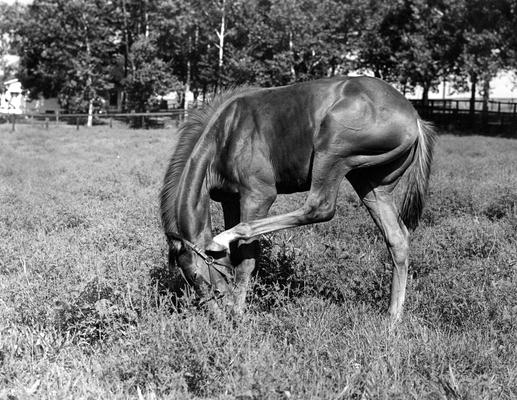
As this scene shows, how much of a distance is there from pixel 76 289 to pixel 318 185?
2.04 metres

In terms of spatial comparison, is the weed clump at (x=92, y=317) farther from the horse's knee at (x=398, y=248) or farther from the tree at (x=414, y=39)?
the tree at (x=414, y=39)

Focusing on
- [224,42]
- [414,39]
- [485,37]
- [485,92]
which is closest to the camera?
[485,37]

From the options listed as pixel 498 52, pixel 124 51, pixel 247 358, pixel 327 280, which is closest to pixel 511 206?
pixel 327 280

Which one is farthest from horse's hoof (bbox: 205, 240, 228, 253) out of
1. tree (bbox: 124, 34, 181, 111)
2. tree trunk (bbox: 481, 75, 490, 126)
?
tree (bbox: 124, 34, 181, 111)

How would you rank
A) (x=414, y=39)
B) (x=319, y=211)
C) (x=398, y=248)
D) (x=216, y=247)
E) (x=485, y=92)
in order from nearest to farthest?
(x=216, y=247), (x=319, y=211), (x=398, y=248), (x=485, y=92), (x=414, y=39)

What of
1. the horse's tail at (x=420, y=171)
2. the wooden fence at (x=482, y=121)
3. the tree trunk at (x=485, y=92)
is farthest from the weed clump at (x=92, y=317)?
the tree trunk at (x=485, y=92)

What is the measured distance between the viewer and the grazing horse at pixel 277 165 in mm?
4371

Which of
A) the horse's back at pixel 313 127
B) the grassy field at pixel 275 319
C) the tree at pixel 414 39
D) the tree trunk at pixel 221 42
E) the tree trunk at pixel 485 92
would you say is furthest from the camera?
the tree trunk at pixel 221 42

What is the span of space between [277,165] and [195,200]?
2.35 ft

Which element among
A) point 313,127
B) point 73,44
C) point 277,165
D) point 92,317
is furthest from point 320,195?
point 73,44

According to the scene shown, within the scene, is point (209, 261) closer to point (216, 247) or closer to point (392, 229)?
point (216, 247)

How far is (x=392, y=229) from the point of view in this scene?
4766 millimetres

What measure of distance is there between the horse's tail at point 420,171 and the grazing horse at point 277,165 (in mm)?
23

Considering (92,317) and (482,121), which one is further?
(482,121)
